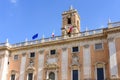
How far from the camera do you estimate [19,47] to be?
39031 millimetres

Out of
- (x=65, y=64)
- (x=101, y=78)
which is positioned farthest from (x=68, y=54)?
(x=101, y=78)

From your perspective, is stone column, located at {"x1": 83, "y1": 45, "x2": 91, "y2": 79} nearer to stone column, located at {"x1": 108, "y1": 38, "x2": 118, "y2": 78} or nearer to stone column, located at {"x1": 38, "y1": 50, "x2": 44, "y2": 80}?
stone column, located at {"x1": 108, "y1": 38, "x2": 118, "y2": 78}

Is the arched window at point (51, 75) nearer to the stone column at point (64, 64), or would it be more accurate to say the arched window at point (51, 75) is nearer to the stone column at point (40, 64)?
the stone column at point (40, 64)

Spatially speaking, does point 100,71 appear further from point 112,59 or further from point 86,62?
point 112,59

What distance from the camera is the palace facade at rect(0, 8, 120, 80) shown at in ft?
107

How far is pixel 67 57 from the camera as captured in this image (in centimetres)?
3531

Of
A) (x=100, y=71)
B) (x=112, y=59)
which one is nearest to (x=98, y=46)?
(x=112, y=59)

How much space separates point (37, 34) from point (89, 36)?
9.51 metres

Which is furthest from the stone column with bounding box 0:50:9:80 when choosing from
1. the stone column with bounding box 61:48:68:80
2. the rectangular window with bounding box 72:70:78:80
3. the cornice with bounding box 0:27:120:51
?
the rectangular window with bounding box 72:70:78:80

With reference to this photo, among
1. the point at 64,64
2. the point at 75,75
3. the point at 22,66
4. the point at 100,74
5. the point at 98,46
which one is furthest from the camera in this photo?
the point at 22,66

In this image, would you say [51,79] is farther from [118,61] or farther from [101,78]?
[118,61]

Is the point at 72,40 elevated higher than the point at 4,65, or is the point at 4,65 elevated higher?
the point at 72,40

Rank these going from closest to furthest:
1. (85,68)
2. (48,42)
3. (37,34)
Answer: (85,68)
(48,42)
(37,34)

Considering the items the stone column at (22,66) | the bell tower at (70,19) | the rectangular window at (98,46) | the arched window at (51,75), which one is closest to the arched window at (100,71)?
the rectangular window at (98,46)
